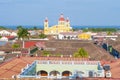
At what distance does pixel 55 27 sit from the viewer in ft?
360

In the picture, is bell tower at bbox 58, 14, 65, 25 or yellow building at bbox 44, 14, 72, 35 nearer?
bell tower at bbox 58, 14, 65, 25

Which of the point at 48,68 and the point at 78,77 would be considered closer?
the point at 78,77

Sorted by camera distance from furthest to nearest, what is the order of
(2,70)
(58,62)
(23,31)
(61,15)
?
(61,15) → (23,31) → (58,62) → (2,70)

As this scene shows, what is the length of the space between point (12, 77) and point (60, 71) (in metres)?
9.45

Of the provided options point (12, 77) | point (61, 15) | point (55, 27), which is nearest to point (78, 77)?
point (12, 77)

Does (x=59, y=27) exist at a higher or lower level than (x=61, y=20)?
lower

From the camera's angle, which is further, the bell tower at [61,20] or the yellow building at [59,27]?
the yellow building at [59,27]

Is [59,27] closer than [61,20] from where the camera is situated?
No

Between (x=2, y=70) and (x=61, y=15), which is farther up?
(x=61, y=15)

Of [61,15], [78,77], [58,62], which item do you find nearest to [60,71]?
[58,62]

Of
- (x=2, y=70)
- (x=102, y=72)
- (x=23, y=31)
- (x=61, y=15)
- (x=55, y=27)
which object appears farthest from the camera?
(x=55, y=27)

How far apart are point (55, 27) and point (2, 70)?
8637 cm

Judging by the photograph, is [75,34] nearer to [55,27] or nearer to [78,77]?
[55,27]

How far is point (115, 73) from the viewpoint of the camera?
75.3 ft
